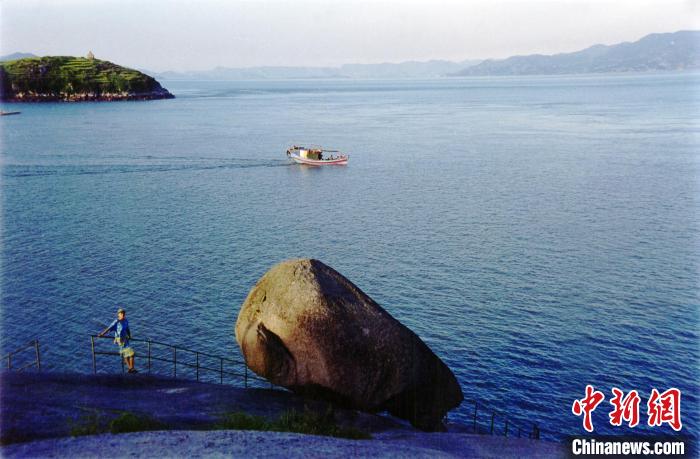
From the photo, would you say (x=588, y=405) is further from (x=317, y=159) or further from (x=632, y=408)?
(x=317, y=159)

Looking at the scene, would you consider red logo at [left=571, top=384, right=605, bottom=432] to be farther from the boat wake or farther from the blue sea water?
the boat wake

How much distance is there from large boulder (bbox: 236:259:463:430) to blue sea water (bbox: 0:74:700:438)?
42.8ft

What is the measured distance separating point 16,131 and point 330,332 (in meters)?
141

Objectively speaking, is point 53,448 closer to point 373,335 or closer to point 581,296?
point 373,335

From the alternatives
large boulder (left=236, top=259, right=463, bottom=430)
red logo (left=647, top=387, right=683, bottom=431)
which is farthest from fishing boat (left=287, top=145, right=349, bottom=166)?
large boulder (left=236, top=259, right=463, bottom=430)

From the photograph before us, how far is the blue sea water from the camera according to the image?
40.0 meters

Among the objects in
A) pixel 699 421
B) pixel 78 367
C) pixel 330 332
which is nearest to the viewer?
pixel 330 332

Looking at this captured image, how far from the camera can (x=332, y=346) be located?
70.2 ft

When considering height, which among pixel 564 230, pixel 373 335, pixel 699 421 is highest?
pixel 373 335

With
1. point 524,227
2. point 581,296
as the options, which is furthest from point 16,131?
point 581,296

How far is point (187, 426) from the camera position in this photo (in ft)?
61.5

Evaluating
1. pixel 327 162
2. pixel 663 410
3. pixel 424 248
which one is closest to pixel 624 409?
pixel 663 410

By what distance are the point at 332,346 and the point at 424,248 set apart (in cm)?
3953

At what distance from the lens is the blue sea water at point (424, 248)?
39969 mm
